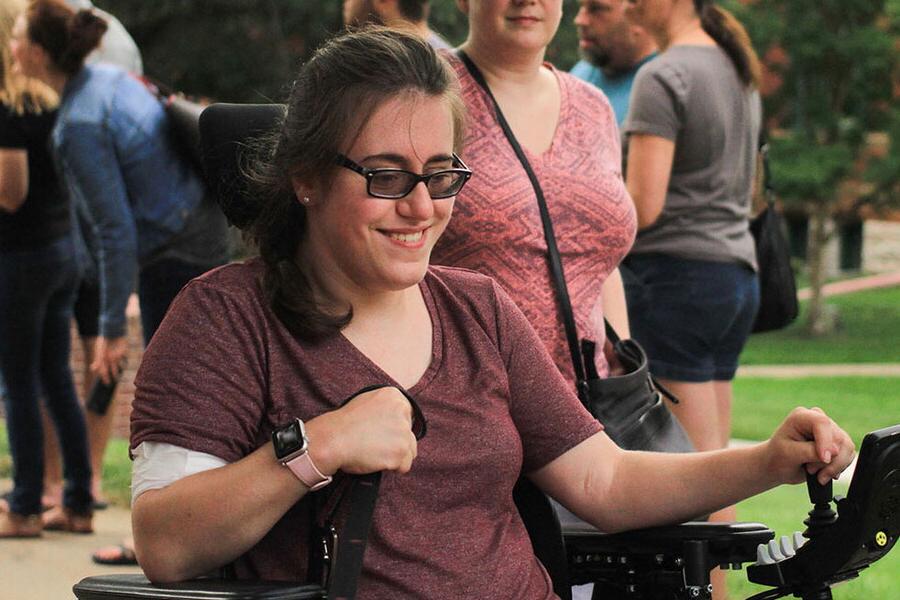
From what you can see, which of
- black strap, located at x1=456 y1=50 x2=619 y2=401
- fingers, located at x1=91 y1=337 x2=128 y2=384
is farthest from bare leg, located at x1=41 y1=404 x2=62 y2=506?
black strap, located at x1=456 y1=50 x2=619 y2=401

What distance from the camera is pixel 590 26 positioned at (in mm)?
5109

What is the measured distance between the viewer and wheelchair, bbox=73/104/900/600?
2510 millimetres

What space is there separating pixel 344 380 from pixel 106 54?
5425 millimetres

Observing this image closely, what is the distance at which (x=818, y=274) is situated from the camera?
80.5 ft

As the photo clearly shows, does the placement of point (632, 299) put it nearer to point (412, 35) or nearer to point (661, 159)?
point (661, 159)

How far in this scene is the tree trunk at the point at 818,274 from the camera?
24.6m

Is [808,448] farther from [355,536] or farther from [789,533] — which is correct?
[789,533]

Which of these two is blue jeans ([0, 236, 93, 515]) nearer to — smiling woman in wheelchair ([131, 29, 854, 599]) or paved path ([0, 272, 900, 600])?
paved path ([0, 272, 900, 600])

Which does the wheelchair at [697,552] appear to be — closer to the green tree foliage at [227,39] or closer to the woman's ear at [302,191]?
the woman's ear at [302,191]

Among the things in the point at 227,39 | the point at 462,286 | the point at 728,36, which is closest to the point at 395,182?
the point at 462,286

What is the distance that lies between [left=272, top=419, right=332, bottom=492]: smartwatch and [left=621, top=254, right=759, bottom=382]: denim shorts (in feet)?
7.87

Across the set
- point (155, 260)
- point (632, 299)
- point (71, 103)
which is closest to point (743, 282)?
point (632, 299)

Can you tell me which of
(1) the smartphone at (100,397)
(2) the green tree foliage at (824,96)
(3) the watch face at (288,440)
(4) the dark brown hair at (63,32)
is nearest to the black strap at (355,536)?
(3) the watch face at (288,440)

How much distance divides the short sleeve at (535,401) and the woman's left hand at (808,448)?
39 centimetres
